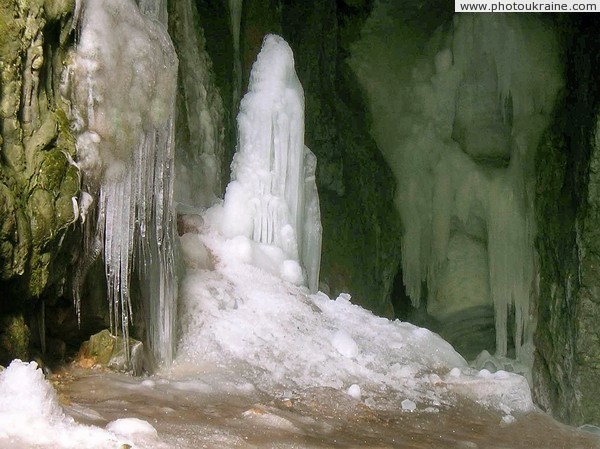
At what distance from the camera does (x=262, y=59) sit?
7914mm

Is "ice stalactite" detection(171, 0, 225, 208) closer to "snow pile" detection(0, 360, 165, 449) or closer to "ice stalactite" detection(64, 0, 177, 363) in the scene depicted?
"ice stalactite" detection(64, 0, 177, 363)

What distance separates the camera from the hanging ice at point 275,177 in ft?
24.0

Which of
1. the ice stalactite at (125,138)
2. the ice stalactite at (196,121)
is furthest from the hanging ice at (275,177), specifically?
the ice stalactite at (125,138)

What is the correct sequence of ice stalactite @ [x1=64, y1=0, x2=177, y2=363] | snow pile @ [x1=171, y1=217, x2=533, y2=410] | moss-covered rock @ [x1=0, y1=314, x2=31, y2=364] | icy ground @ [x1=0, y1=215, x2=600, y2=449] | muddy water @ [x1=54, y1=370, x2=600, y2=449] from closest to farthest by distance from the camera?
1. icy ground @ [x1=0, y1=215, x2=600, y2=449]
2. muddy water @ [x1=54, y1=370, x2=600, y2=449]
3. moss-covered rock @ [x1=0, y1=314, x2=31, y2=364]
4. ice stalactite @ [x1=64, y1=0, x2=177, y2=363]
5. snow pile @ [x1=171, y1=217, x2=533, y2=410]

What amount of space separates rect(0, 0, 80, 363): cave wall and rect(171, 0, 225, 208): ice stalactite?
133 inches

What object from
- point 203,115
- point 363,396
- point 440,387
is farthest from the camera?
point 203,115

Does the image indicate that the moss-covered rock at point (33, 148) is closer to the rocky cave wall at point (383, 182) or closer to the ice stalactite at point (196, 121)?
the ice stalactite at point (196, 121)

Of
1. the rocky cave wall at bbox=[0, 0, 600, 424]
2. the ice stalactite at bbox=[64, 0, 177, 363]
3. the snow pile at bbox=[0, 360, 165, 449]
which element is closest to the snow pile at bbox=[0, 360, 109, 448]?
the snow pile at bbox=[0, 360, 165, 449]

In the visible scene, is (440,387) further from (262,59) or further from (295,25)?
(295,25)

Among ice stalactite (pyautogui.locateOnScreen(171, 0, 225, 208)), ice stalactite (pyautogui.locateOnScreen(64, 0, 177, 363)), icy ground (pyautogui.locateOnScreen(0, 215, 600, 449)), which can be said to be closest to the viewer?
icy ground (pyautogui.locateOnScreen(0, 215, 600, 449))

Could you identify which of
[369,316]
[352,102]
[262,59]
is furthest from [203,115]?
[352,102]

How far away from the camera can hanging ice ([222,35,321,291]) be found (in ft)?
24.0

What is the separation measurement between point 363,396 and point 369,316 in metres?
1.82

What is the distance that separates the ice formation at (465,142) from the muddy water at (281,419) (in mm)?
5894
